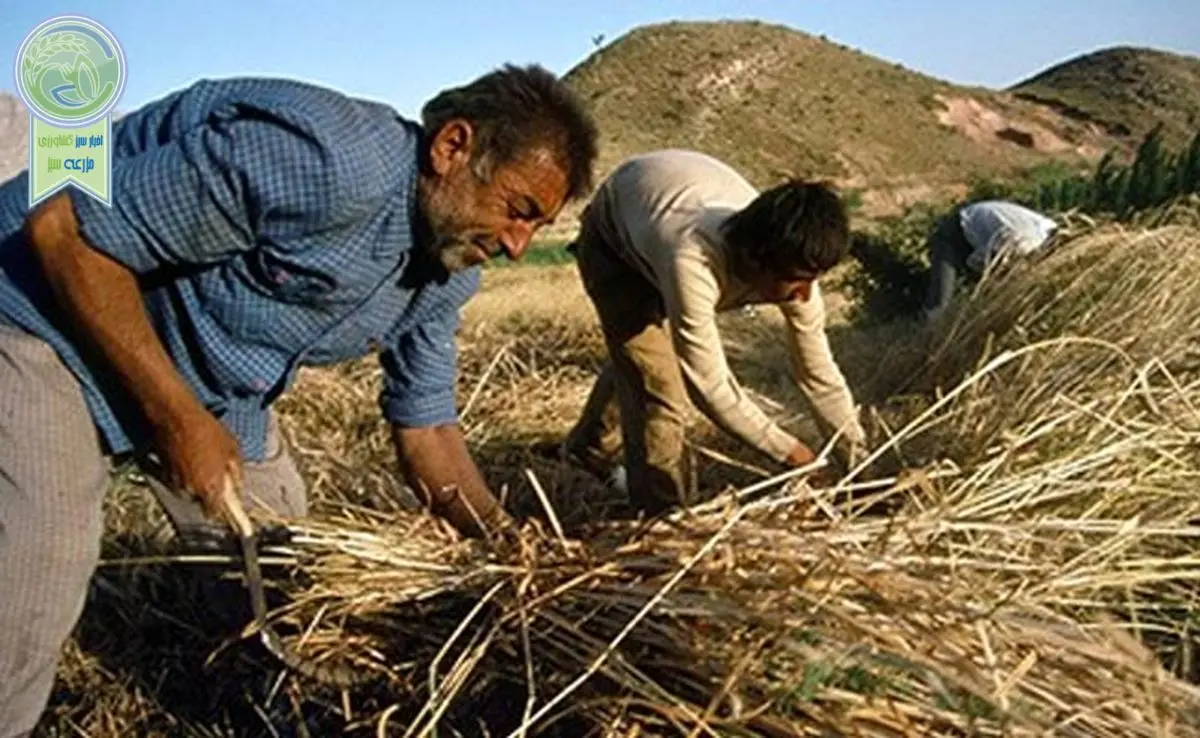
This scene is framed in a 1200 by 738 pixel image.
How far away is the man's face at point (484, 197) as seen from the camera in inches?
92.1

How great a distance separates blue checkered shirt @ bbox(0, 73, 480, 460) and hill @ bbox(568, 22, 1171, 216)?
1226 inches

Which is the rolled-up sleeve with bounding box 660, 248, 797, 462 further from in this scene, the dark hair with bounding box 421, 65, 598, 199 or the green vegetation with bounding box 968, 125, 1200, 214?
the green vegetation with bounding box 968, 125, 1200, 214

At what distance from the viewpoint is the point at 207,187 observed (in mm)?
2143

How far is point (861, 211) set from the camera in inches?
1184

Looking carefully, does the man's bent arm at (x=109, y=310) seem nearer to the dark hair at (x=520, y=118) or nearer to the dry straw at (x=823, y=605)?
the dry straw at (x=823, y=605)

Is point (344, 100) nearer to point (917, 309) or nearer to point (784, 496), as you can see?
point (784, 496)

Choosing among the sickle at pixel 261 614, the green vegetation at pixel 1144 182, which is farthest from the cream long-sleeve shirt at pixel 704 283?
the green vegetation at pixel 1144 182

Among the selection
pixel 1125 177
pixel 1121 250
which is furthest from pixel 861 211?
pixel 1121 250

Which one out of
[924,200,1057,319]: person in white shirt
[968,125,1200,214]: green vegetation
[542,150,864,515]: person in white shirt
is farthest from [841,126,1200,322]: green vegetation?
[542,150,864,515]: person in white shirt

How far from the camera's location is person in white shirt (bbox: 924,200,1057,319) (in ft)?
18.6

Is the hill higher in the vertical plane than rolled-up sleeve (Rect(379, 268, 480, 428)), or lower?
lower

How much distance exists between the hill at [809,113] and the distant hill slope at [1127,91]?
0.82 metres

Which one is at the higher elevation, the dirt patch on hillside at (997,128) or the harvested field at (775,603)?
the harvested field at (775,603)

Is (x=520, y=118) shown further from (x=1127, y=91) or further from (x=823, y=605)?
(x=1127, y=91)
